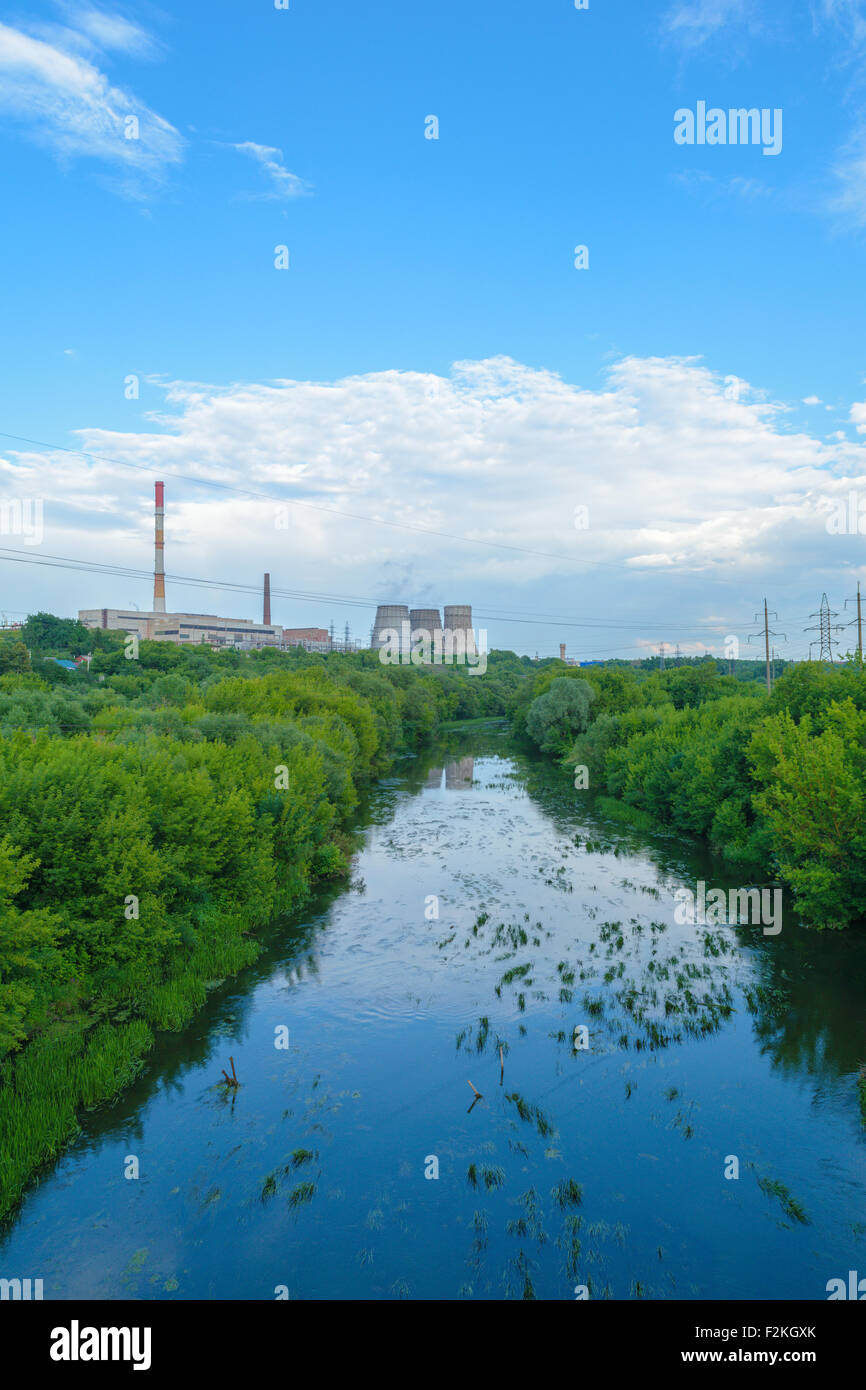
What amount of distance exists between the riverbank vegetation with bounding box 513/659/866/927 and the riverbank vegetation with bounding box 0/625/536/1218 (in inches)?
795

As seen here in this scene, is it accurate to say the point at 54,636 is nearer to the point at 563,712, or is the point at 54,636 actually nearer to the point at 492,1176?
the point at 563,712

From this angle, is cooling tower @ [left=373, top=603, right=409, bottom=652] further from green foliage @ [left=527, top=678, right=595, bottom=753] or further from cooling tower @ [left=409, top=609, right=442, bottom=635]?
green foliage @ [left=527, top=678, right=595, bottom=753]

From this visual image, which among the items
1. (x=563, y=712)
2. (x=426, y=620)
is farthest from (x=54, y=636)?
(x=426, y=620)

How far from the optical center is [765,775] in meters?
34.2

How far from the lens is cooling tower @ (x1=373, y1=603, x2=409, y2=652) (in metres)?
167

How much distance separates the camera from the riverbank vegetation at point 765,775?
96.1 ft

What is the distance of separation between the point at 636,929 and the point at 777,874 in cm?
1025

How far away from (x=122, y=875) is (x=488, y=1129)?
12.1 meters

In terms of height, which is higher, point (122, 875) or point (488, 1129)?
point (122, 875)

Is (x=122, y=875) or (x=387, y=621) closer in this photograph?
(x=122, y=875)

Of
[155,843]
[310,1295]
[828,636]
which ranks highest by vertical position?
[828,636]
